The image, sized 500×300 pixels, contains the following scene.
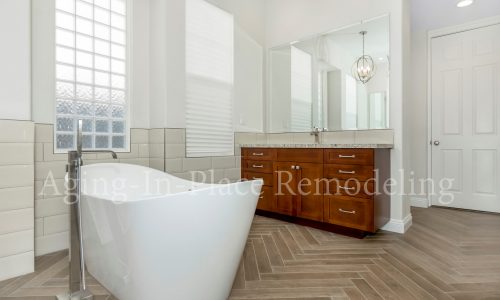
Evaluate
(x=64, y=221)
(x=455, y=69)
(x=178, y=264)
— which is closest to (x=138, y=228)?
(x=178, y=264)

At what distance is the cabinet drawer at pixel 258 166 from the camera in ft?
10.1

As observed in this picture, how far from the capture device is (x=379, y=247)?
2248 millimetres

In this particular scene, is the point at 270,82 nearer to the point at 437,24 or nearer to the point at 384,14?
the point at 384,14

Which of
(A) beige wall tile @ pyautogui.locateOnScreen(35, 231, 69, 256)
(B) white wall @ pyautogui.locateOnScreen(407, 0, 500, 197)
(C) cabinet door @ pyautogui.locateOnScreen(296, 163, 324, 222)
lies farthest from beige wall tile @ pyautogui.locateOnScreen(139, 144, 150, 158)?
(B) white wall @ pyautogui.locateOnScreen(407, 0, 500, 197)

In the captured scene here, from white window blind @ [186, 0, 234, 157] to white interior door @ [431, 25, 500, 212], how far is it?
2.75m

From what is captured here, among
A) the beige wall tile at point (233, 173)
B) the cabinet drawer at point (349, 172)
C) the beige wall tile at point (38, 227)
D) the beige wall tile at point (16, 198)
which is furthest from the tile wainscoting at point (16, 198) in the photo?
the cabinet drawer at point (349, 172)

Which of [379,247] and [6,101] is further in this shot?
[379,247]

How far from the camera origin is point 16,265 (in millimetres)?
1778

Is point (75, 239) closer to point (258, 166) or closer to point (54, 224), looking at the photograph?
point (54, 224)

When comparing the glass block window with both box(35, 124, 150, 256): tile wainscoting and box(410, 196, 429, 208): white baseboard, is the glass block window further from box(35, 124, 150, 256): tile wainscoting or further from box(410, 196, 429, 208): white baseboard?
box(410, 196, 429, 208): white baseboard

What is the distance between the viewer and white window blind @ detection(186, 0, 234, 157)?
2.87 metres

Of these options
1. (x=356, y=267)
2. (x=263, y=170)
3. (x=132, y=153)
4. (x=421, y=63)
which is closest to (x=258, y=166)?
(x=263, y=170)

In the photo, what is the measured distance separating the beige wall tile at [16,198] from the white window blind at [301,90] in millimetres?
2727

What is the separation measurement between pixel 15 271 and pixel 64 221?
0.47m
